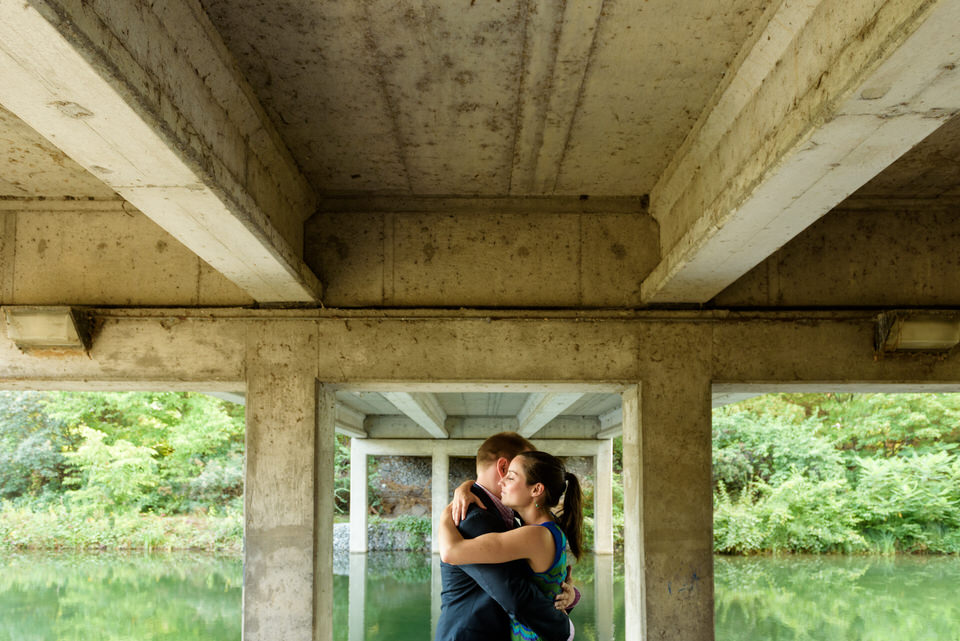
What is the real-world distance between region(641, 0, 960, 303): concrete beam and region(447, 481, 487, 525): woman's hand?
1.97 meters

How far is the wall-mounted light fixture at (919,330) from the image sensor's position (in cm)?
630

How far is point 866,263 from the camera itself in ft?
21.5

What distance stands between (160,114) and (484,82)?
190 centimetres

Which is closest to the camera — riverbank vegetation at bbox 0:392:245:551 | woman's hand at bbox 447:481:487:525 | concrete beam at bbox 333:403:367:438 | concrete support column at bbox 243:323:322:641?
woman's hand at bbox 447:481:487:525

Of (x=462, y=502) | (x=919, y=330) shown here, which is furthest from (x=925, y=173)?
(x=462, y=502)

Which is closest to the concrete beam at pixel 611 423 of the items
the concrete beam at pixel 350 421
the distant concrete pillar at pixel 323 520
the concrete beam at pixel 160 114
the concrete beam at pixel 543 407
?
the concrete beam at pixel 543 407

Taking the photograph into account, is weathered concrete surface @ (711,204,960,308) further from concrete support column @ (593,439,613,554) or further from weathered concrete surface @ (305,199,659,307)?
concrete support column @ (593,439,613,554)

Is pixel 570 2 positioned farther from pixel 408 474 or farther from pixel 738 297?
pixel 408 474

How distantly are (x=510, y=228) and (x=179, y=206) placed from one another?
3.00 metres

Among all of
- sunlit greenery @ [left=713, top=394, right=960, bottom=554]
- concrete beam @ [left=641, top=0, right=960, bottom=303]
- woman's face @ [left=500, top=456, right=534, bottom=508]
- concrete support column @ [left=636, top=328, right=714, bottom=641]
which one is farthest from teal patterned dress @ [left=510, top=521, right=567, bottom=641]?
sunlit greenery @ [left=713, top=394, right=960, bottom=554]

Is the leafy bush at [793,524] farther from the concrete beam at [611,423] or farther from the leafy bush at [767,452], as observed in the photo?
the concrete beam at [611,423]

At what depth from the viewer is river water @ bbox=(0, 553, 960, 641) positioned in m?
11.1

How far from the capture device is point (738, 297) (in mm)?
6516

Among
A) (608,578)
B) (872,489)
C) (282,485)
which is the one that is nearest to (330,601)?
(282,485)
